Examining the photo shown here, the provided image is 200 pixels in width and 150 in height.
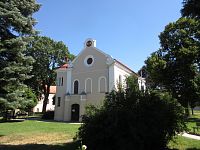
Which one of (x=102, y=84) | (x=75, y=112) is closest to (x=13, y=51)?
(x=102, y=84)

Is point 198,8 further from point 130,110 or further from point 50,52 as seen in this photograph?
point 50,52

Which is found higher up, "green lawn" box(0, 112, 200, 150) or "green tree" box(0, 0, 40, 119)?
"green tree" box(0, 0, 40, 119)

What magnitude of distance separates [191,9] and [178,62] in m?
25.9

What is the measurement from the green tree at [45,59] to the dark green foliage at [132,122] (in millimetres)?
41966

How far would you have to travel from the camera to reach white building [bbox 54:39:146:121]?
38156 mm

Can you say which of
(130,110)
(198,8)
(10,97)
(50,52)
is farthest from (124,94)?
(50,52)

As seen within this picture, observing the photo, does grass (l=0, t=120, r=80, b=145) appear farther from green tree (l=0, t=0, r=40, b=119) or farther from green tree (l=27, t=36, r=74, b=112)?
green tree (l=27, t=36, r=74, b=112)

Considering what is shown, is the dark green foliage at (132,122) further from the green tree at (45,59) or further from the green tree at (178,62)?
the green tree at (45,59)

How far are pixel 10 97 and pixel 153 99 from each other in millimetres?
10275

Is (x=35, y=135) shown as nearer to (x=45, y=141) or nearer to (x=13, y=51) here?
(x=45, y=141)

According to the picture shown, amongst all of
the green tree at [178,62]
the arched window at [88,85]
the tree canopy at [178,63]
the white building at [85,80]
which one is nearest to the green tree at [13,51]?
the white building at [85,80]

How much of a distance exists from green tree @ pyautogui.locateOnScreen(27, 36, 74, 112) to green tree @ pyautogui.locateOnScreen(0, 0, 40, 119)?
3259 cm

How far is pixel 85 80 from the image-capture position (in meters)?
40.1

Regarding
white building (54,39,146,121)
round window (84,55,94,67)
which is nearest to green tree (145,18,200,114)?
white building (54,39,146,121)
